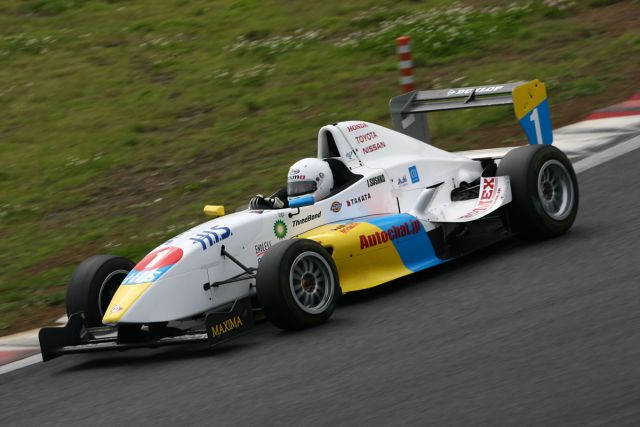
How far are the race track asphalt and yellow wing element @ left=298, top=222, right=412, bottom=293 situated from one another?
164mm

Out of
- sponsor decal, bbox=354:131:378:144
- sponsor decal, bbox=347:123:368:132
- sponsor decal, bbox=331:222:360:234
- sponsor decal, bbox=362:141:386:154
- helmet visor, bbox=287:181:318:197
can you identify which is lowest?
sponsor decal, bbox=331:222:360:234

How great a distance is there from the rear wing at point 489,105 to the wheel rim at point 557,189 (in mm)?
616

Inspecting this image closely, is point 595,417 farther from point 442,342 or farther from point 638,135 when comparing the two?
point 638,135

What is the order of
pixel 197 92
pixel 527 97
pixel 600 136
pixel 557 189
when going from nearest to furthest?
pixel 557 189 → pixel 527 97 → pixel 600 136 → pixel 197 92

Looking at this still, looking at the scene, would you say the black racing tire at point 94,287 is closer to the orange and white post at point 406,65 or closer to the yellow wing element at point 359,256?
the yellow wing element at point 359,256

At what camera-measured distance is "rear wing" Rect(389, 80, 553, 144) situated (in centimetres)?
988

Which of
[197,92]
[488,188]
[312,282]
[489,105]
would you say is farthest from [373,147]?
[197,92]

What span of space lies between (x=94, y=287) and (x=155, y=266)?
0.78 m

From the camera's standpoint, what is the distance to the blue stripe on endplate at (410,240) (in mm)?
8734

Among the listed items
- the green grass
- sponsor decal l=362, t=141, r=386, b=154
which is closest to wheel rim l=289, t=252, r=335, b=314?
sponsor decal l=362, t=141, r=386, b=154

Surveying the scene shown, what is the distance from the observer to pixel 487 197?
9.15 m

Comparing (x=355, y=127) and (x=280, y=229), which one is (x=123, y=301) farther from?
(x=355, y=127)

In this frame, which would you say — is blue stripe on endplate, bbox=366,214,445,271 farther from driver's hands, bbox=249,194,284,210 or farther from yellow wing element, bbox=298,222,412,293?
driver's hands, bbox=249,194,284,210

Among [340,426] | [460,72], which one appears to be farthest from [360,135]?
Answer: [460,72]
